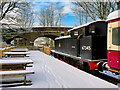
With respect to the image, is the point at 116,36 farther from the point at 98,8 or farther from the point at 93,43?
the point at 98,8

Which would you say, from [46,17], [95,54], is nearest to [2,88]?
[95,54]

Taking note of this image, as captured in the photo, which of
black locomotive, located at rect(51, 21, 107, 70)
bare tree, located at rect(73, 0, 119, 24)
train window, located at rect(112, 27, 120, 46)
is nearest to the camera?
train window, located at rect(112, 27, 120, 46)

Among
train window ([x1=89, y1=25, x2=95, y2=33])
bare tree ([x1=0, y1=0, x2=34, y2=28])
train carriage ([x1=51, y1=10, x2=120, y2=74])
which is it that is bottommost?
train carriage ([x1=51, y1=10, x2=120, y2=74])

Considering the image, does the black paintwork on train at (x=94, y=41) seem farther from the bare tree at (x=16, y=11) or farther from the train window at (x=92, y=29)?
the bare tree at (x=16, y=11)

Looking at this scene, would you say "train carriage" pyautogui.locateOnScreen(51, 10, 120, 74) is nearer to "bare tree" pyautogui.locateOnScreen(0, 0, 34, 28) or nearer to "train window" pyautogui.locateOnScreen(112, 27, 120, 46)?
"train window" pyautogui.locateOnScreen(112, 27, 120, 46)

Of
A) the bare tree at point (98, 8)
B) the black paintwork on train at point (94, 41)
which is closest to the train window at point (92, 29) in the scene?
the black paintwork on train at point (94, 41)

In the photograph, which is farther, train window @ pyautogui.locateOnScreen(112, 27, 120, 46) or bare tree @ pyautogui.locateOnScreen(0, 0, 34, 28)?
bare tree @ pyautogui.locateOnScreen(0, 0, 34, 28)

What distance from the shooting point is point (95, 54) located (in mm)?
7270

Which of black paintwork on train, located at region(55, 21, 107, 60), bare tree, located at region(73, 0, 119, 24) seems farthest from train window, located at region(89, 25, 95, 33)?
bare tree, located at region(73, 0, 119, 24)

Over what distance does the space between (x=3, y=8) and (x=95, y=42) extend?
50.6 ft

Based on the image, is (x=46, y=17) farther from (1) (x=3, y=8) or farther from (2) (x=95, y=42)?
(2) (x=95, y=42)

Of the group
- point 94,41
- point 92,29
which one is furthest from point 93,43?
point 92,29

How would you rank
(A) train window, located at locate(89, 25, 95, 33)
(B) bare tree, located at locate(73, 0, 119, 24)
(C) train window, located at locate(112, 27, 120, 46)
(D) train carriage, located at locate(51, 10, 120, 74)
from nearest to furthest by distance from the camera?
(C) train window, located at locate(112, 27, 120, 46) < (D) train carriage, located at locate(51, 10, 120, 74) < (A) train window, located at locate(89, 25, 95, 33) < (B) bare tree, located at locate(73, 0, 119, 24)

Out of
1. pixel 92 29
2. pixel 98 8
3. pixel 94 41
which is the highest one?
pixel 98 8
